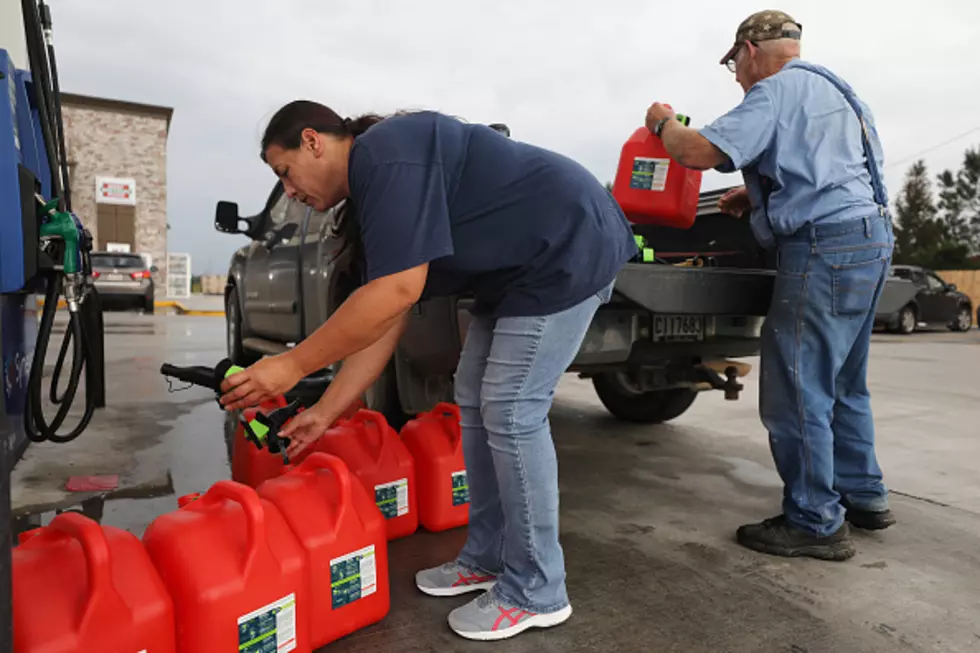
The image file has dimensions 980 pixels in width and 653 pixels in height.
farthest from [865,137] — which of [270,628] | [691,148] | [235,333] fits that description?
[235,333]

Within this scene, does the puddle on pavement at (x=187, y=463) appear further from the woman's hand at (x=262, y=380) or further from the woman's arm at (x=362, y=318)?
the woman's arm at (x=362, y=318)

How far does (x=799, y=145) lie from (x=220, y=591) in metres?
2.23

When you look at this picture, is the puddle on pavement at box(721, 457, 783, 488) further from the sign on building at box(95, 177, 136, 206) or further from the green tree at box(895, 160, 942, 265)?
the green tree at box(895, 160, 942, 265)

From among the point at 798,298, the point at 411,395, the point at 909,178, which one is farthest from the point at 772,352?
the point at 909,178

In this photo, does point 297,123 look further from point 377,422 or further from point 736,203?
point 736,203

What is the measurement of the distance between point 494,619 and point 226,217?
371 centimetres

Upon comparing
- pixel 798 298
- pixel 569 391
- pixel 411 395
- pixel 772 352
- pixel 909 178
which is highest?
pixel 909 178

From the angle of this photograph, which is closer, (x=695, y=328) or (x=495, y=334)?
(x=495, y=334)

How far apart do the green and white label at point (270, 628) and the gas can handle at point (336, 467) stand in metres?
0.29

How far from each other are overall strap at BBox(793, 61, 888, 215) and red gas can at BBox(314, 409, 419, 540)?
1.91 metres

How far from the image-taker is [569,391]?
598 cm

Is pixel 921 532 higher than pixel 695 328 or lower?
lower

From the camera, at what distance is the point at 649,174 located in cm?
337

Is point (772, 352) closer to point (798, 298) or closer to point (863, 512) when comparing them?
point (798, 298)
